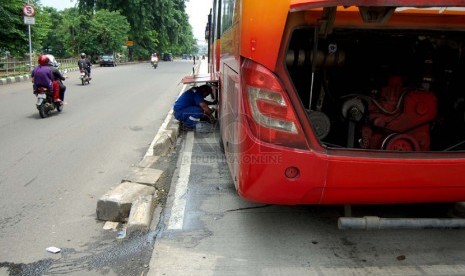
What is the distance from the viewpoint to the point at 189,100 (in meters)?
8.50

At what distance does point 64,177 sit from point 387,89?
4.13m

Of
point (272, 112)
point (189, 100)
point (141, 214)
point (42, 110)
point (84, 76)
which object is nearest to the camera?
point (272, 112)

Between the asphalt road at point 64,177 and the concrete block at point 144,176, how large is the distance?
1.27 ft

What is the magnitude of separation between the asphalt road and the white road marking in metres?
0.55

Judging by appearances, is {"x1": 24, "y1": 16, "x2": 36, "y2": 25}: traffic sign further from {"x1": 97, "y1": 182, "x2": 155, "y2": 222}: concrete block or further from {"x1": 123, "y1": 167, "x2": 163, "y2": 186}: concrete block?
{"x1": 97, "y1": 182, "x2": 155, "y2": 222}: concrete block

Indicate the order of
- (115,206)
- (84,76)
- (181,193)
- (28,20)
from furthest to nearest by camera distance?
(28,20) → (84,76) → (181,193) → (115,206)

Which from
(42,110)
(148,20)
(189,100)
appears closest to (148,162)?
(189,100)

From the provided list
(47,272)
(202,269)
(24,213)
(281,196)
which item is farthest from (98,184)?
(281,196)

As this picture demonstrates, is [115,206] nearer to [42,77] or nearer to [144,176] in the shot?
[144,176]

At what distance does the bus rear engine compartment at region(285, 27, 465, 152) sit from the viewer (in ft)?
12.1

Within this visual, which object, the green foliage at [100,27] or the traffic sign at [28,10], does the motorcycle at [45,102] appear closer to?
the traffic sign at [28,10]

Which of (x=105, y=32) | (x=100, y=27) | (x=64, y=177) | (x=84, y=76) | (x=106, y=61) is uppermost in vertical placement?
(x=100, y=27)

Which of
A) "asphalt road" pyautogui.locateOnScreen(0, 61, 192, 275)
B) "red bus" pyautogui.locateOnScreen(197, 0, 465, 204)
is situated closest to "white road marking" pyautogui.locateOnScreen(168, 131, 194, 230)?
"asphalt road" pyautogui.locateOnScreen(0, 61, 192, 275)

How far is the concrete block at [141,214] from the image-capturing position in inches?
152
